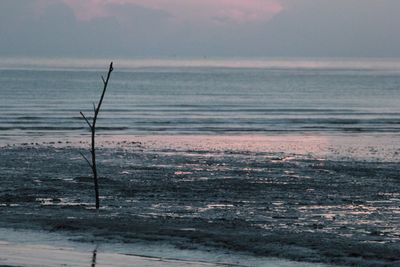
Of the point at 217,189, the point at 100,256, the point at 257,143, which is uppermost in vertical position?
the point at 257,143

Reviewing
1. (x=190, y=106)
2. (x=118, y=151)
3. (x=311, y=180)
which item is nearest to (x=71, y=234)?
(x=311, y=180)

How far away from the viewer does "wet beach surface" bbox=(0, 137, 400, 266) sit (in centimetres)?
1551

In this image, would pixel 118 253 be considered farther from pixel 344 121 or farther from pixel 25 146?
pixel 344 121

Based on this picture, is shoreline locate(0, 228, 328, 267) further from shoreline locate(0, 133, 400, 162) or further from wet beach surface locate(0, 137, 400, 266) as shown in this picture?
shoreline locate(0, 133, 400, 162)

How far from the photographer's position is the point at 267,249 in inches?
583

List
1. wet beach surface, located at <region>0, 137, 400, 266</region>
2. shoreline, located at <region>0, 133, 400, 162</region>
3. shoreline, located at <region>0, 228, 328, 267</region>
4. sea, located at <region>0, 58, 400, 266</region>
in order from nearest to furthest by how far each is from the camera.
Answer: shoreline, located at <region>0, 228, 328, 267</region>
sea, located at <region>0, 58, 400, 266</region>
wet beach surface, located at <region>0, 137, 400, 266</region>
shoreline, located at <region>0, 133, 400, 162</region>

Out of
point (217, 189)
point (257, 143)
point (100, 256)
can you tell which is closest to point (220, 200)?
point (217, 189)

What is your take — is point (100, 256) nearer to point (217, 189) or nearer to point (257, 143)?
point (217, 189)

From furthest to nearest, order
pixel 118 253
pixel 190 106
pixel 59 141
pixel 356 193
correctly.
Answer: pixel 190 106, pixel 59 141, pixel 356 193, pixel 118 253

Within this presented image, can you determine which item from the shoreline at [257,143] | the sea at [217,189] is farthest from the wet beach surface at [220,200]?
the shoreline at [257,143]

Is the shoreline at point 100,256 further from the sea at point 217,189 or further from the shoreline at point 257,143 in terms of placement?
the shoreline at point 257,143

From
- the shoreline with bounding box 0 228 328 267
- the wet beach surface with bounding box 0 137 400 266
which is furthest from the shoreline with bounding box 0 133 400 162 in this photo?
the shoreline with bounding box 0 228 328 267

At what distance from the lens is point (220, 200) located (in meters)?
20.9

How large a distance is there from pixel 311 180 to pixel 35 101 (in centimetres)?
5278
